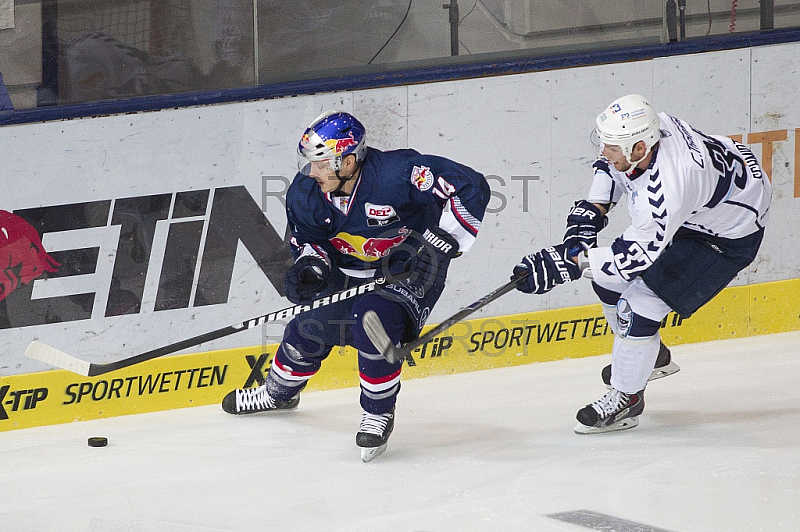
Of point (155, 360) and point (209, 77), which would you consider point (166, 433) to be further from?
point (209, 77)

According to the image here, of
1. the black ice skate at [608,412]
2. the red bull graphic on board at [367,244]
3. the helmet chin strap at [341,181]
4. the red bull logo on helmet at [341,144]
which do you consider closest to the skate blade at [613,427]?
the black ice skate at [608,412]

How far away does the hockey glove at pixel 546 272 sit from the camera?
3.20 metres

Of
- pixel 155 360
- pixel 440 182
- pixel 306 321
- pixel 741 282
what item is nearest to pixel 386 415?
pixel 306 321

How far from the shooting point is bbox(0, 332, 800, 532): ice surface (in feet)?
8.89

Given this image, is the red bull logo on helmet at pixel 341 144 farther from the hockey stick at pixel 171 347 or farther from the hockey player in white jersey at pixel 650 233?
the hockey player in white jersey at pixel 650 233

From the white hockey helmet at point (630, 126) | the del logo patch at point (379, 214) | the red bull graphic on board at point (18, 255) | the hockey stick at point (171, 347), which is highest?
the white hockey helmet at point (630, 126)

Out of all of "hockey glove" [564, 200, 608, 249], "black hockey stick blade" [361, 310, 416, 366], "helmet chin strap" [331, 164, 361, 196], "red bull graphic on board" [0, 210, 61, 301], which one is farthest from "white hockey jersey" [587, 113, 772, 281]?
"red bull graphic on board" [0, 210, 61, 301]

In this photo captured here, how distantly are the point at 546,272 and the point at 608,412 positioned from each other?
0.58 m

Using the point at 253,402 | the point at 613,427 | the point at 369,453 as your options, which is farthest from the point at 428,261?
the point at 253,402

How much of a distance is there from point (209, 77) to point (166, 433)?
4.49 ft

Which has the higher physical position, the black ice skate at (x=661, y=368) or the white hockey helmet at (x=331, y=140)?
the white hockey helmet at (x=331, y=140)

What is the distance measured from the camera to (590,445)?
3.34m

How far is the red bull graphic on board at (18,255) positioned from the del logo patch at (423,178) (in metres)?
1.39

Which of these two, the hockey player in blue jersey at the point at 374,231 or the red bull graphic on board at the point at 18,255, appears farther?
the red bull graphic on board at the point at 18,255
